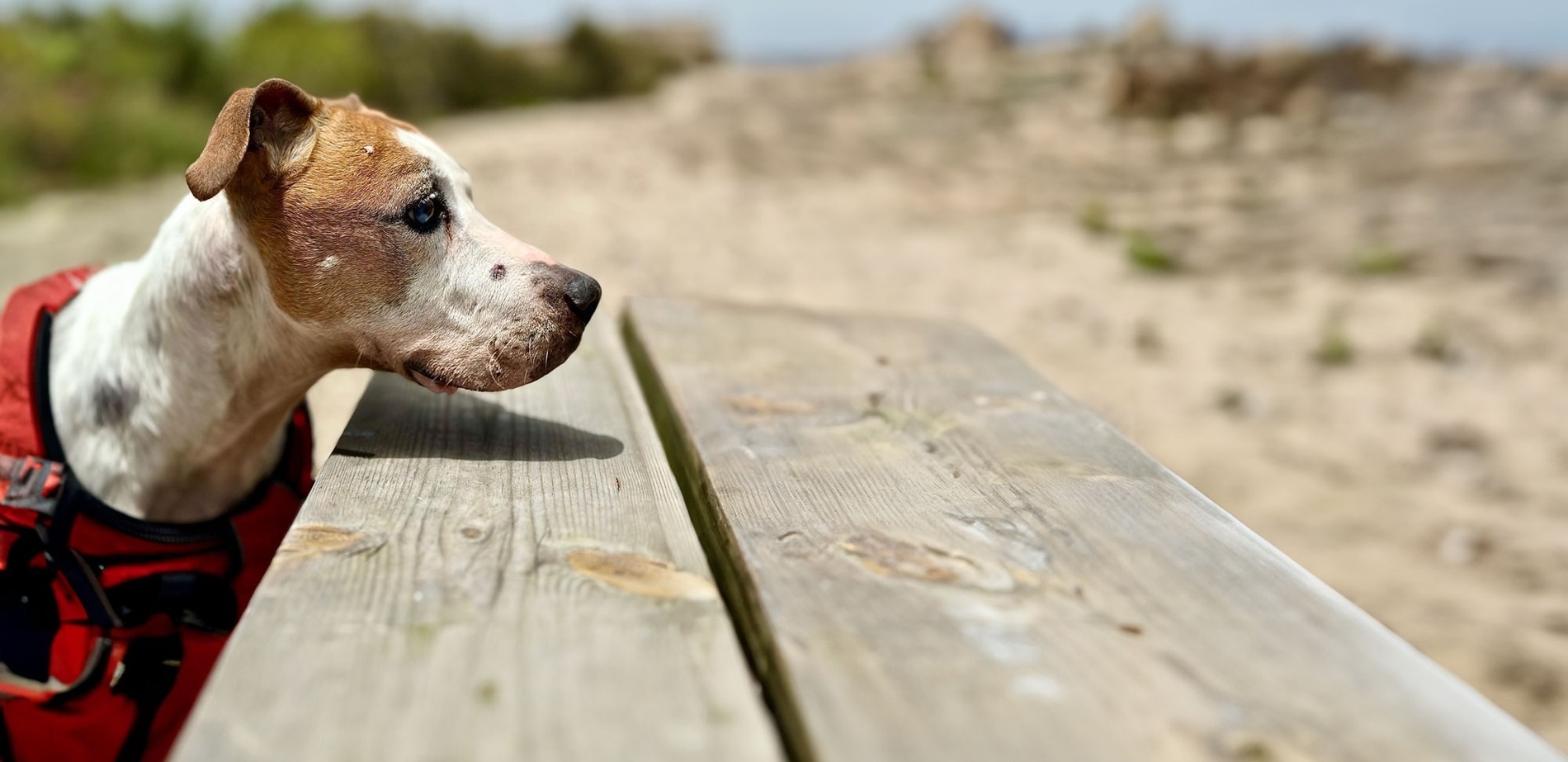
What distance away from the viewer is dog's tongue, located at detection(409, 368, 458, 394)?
5.57 feet

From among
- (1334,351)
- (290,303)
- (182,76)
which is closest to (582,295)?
(290,303)

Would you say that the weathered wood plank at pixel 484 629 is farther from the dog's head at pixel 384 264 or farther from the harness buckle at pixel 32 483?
the harness buckle at pixel 32 483

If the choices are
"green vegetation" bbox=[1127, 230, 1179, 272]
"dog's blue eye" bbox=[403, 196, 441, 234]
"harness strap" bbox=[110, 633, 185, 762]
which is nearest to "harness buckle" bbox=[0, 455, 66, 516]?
"harness strap" bbox=[110, 633, 185, 762]

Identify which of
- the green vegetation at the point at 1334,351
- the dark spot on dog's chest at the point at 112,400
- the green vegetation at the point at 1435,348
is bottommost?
the green vegetation at the point at 1334,351

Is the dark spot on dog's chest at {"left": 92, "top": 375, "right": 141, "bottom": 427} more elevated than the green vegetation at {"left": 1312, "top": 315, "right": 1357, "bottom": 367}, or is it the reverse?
the dark spot on dog's chest at {"left": 92, "top": 375, "right": 141, "bottom": 427}

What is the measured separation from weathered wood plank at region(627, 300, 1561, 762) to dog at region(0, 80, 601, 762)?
1.28 feet

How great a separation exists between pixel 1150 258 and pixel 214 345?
5963 millimetres

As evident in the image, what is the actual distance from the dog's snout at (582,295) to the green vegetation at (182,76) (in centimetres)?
839

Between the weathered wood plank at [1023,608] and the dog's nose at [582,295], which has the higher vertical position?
the dog's nose at [582,295]

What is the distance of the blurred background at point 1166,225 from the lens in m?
3.76

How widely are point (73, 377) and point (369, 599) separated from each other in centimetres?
111

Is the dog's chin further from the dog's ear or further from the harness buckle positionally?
the harness buckle

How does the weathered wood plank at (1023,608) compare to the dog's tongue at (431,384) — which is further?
the dog's tongue at (431,384)

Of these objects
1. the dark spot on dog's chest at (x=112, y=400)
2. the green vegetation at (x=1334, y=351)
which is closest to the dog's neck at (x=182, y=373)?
the dark spot on dog's chest at (x=112, y=400)
